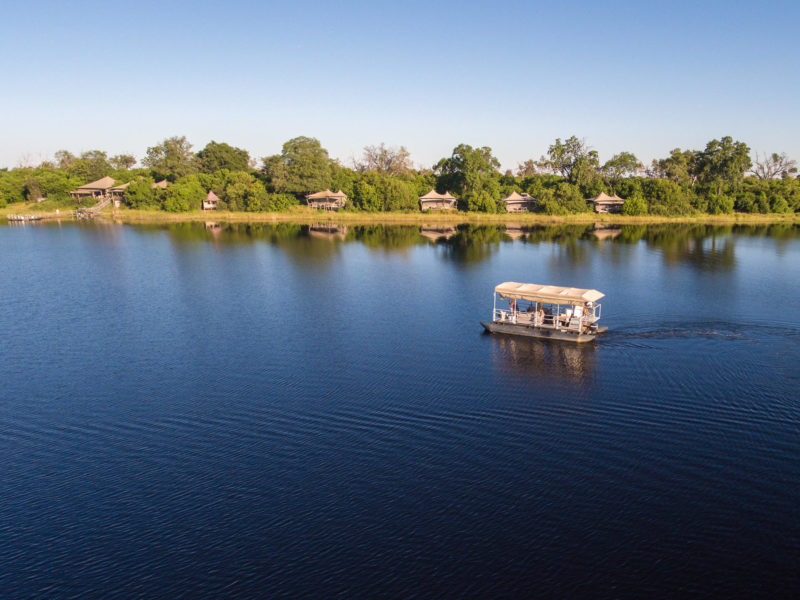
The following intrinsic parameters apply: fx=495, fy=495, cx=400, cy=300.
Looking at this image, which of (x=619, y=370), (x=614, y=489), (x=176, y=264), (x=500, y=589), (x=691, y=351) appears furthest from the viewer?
(x=176, y=264)

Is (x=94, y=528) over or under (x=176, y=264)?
under

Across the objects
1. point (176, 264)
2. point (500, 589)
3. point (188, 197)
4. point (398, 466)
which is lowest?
point (500, 589)

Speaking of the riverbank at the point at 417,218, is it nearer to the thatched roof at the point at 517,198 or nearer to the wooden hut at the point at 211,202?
Answer: the wooden hut at the point at 211,202

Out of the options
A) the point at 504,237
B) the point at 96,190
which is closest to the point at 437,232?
the point at 504,237

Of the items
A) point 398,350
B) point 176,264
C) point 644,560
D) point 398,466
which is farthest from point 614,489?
point 176,264

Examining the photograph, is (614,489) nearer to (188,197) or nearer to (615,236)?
(615,236)

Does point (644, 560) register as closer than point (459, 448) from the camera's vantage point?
Yes

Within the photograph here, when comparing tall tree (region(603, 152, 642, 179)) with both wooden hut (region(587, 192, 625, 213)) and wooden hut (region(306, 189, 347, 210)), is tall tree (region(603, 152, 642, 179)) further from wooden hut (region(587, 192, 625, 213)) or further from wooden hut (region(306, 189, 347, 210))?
wooden hut (region(306, 189, 347, 210))

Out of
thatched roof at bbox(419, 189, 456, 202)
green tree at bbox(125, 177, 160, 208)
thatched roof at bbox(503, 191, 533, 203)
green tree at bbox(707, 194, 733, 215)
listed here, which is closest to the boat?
thatched roof at bbox(419, 189, 456, 202)
